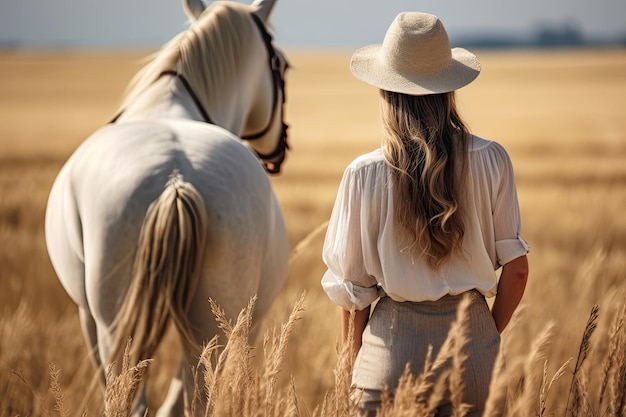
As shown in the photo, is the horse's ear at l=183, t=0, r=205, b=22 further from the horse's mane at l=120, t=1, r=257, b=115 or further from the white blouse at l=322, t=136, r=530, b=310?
the white blouse at l=322, t=136, r=530, b=310

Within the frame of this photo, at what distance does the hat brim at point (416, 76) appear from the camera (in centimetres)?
186

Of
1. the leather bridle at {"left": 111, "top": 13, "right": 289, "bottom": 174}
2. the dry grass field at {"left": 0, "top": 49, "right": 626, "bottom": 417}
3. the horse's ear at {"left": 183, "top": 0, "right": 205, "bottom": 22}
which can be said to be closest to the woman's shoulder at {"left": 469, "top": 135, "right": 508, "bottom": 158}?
the dry grass field at {"left": 0, "top": 49, "right": 626, "bottom": 417}

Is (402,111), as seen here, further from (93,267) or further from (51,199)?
(51,199)

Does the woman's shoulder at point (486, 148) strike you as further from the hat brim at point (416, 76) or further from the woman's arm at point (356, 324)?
the woman's arm at point (356, 324)

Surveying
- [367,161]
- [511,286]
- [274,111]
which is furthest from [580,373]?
[274,111]

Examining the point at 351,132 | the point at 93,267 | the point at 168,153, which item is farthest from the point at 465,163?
the point at 351,132

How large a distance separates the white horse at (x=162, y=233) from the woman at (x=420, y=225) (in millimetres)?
755

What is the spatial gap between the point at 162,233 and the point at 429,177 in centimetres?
106

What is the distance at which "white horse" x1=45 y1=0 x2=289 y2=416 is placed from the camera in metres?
2.52

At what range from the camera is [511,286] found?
77.7 inches

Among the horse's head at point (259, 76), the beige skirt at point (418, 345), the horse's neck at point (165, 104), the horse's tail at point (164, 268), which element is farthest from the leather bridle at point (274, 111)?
the beige skirt at point (418, 345)

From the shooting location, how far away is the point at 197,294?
8.64ft

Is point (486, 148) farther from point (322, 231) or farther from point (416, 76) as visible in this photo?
point (322, 231)

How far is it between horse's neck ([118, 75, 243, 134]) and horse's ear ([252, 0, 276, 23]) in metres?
0.70
